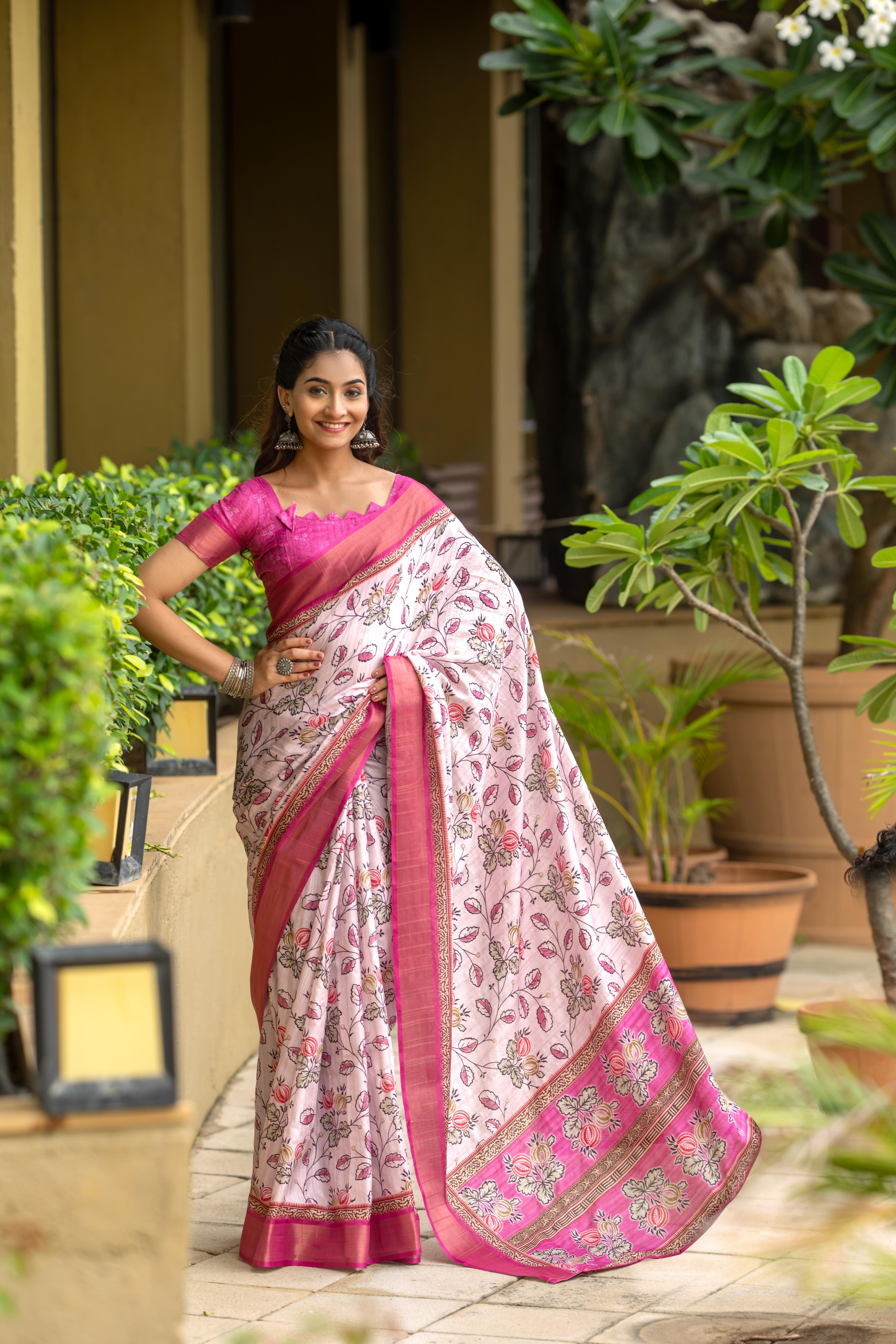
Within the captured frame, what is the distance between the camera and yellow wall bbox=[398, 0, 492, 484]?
9031 millimetres

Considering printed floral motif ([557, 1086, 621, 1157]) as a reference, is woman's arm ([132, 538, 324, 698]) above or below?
above

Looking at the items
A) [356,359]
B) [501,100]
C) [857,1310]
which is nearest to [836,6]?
[356,359]

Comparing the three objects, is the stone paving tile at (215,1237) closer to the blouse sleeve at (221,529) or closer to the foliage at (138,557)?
the foliage at (138,557)

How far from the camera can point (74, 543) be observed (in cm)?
315

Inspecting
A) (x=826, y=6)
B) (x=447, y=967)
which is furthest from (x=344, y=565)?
(x=826, y=6)

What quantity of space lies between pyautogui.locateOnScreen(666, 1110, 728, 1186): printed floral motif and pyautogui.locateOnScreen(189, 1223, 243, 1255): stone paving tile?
863 millimetres

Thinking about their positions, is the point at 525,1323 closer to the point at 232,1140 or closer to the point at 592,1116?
the point at 592,1116

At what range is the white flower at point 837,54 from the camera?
501 cm

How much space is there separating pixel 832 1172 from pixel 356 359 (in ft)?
5.76

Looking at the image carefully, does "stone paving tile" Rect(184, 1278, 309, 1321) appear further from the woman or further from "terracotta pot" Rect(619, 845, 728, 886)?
"terracotta pot" Rect(619, 845, 728, 886)

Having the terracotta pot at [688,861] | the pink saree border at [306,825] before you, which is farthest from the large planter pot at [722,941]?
the pink saree border at [306,825]

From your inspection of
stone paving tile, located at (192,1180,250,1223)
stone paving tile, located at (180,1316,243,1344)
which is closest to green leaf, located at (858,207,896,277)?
stone paving tile, located at (192,1180,250,1223)

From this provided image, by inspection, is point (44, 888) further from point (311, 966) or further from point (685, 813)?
point (685, 813)

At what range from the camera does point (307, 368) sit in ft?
10.5
